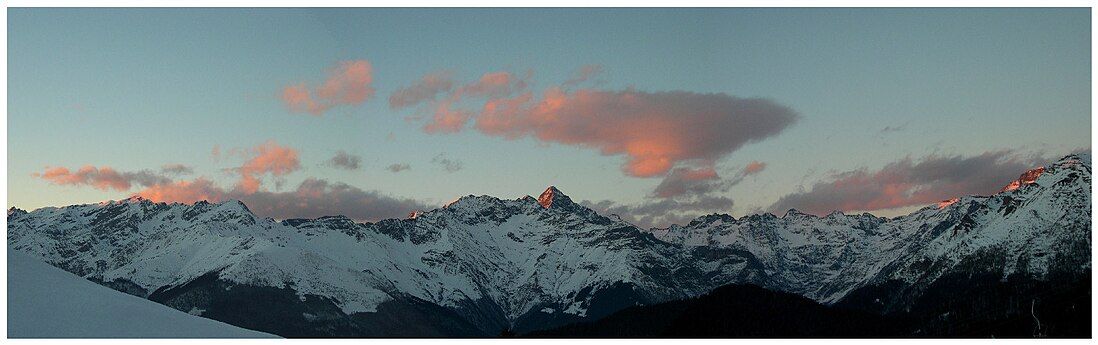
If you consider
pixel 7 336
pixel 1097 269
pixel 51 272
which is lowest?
pixel 7 336

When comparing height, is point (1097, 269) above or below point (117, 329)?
above

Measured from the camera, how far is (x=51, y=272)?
5141cm

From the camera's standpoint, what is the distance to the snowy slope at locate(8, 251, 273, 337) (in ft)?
156

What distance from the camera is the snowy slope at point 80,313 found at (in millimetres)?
47406

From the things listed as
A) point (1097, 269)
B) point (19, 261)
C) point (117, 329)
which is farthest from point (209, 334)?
point (1097, 269)

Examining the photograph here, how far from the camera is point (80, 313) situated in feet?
159
